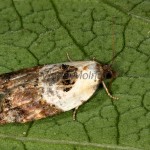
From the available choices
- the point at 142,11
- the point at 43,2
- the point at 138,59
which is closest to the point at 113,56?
the point at 138,59

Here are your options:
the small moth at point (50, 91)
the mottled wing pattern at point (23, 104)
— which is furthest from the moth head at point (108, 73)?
the mottled wing pattern at point (23, 104)

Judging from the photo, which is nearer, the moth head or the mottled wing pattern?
the mottled wing pattern

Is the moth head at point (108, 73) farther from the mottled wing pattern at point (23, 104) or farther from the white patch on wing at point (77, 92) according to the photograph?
the mottled wing pattern at point (23, 104)

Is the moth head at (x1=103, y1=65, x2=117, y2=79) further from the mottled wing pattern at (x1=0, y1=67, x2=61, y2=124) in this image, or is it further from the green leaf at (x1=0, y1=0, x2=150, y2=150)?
the mottled wing pattern at (x1=0, y1=67, x2=61, y2=124)

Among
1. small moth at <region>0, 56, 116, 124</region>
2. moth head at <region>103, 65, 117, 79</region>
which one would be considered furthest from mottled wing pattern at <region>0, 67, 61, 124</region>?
moth head at <region>103, 65, 117, 79</region>

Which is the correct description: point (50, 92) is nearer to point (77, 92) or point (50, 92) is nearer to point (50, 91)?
point (50, 91)

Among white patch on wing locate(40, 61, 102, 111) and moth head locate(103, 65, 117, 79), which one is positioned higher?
moth head locate(103, 65, 117, 79)

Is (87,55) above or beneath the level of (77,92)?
above

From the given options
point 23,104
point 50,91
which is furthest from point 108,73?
point 23,104
